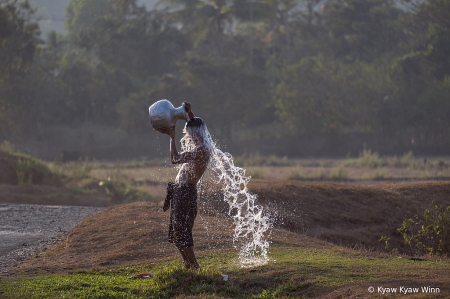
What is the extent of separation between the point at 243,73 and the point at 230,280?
38403mm

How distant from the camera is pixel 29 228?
36.3 ft

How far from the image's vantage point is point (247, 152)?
135ft

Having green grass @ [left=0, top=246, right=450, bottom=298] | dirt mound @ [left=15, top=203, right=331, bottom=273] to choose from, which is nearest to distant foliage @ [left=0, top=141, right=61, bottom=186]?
dirt mound @ [left=15, top=203, right=331, bottom=273]

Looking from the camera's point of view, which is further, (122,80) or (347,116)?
(122,80)

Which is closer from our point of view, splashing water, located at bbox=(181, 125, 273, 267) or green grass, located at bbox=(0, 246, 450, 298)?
green grass, located at bbox=(0, 246, 450, 298)

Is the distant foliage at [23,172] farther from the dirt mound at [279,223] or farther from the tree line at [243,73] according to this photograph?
the tree line at [243,73]

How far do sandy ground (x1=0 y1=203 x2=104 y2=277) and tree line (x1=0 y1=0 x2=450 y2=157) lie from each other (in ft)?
78.6

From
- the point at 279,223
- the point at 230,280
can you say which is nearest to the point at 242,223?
the point at 279,223

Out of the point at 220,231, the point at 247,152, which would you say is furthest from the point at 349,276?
the point at 247,152

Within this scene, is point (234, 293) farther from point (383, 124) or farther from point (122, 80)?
→ point (122, 80)

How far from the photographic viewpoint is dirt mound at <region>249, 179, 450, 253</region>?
34.7 ft

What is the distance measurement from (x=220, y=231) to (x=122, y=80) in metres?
39.1

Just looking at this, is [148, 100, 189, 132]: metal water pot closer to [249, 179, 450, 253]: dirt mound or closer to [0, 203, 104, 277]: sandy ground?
[0, 203, 104, 277]: sandy ground

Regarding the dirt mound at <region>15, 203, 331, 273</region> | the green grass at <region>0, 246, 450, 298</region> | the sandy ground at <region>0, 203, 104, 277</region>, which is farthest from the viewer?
the sandy ground at <region>0, 203, 104, 277</region>
